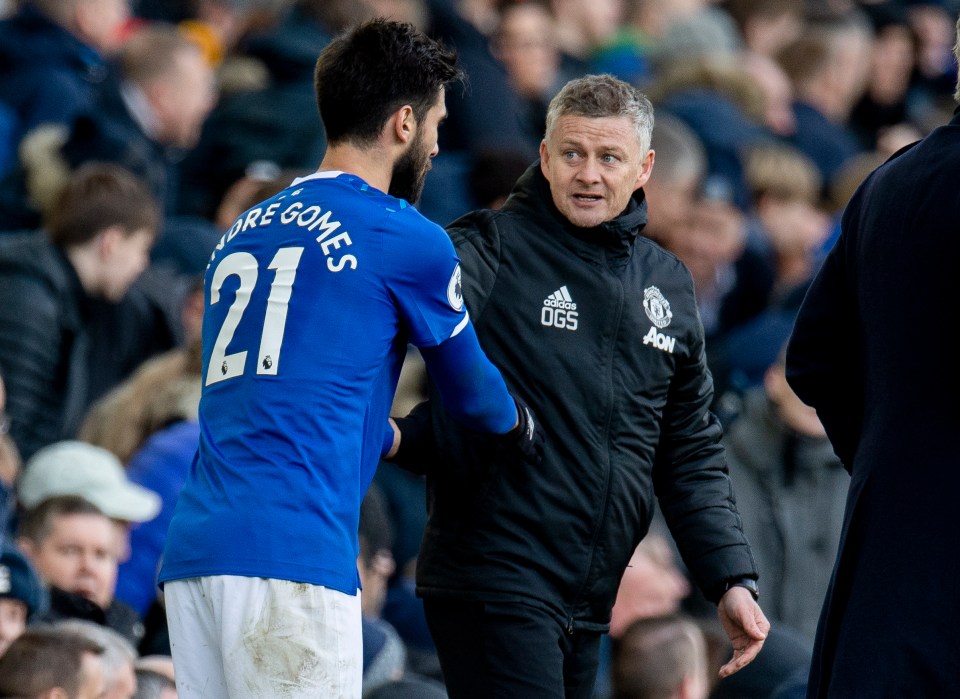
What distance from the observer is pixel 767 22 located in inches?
555

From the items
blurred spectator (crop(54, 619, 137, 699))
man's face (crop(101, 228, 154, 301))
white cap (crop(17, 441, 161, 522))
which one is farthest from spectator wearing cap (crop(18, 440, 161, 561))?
man's face (crop(101, 228, 154, 301))

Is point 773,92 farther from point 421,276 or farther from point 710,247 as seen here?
point 421,276

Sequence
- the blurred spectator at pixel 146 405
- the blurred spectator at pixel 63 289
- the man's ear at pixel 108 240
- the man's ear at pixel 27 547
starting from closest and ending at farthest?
the man's ear at pixel 27 547
the blurred spectator at pixel 146 405
the blurred spectator at pixel 63 289
the man's ear at pixel 108 240

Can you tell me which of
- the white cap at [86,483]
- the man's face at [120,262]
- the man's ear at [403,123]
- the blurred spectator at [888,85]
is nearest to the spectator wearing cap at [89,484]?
the white cap at [86,483]

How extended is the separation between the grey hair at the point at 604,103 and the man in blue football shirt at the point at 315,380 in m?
0.57

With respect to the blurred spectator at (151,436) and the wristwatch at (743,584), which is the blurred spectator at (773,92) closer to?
the blurred spectator at (151,436)

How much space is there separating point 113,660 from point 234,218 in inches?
114

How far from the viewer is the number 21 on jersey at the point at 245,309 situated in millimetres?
4086

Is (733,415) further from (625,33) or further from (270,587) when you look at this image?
(625,33)

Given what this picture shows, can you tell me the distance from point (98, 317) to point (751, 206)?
4.55 meters

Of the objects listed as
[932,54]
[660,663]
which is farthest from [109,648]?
[932,54]

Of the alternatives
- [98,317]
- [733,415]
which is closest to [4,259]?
[98,317]

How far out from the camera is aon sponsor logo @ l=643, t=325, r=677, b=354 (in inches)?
187

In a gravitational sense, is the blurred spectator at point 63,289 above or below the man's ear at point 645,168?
below
